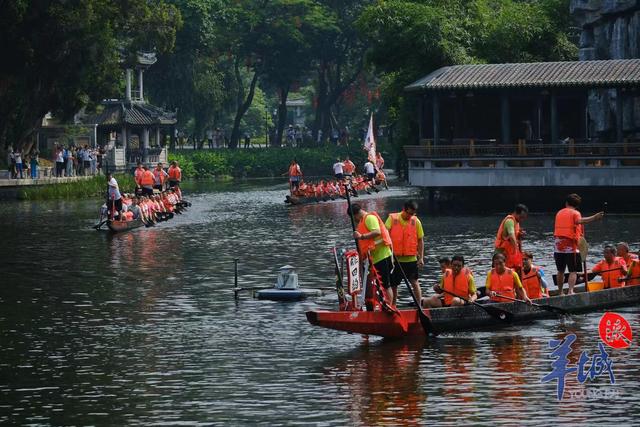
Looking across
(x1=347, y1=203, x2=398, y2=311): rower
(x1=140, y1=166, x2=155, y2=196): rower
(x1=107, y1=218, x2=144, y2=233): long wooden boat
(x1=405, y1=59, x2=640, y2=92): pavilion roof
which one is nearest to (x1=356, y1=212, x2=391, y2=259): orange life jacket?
(x1=347, y1=203, x2=398, y2=311): rower

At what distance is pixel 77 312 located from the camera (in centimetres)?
2944

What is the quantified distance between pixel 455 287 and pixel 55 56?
52495 millimetres

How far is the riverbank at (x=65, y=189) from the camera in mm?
73125

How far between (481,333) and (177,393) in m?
6.84

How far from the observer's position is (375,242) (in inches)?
944

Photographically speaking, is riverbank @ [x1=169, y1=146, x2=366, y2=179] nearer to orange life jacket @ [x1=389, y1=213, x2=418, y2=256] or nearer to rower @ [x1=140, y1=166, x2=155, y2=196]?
rower @ [x1=140, y1=166, x2=155, y2=196]

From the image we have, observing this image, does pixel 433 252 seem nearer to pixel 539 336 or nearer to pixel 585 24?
pixel 539 336

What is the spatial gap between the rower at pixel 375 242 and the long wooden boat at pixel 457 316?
1.30 feet

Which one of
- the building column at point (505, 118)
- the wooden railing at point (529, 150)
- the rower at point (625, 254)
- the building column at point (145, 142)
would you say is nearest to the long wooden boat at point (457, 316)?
the rower at point (625, 254)

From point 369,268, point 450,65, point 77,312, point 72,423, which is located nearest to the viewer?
point 72,423

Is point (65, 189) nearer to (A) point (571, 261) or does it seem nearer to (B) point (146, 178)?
(B) point (146, 178)

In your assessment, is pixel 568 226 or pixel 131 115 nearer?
pixel 568 226

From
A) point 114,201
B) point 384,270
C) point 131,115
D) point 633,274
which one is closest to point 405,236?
point 384,270

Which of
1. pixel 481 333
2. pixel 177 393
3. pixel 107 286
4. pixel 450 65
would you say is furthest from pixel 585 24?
pixel 177 393
